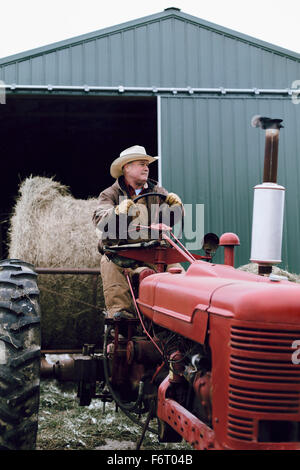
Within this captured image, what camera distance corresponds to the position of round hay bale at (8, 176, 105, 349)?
4.22 metres

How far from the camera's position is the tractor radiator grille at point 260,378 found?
73.5 inches

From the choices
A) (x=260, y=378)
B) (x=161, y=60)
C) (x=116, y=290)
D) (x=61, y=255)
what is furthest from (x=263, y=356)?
(x=161, y=60)

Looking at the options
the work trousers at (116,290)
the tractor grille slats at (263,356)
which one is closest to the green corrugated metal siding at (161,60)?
the work trousers at (116,290)

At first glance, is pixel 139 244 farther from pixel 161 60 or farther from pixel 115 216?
pixel 161 60

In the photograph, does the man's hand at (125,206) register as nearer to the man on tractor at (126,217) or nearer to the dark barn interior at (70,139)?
the man on tractor at (126,217)

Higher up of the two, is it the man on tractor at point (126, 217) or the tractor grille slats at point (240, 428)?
the man on tractor at point (126, 217)

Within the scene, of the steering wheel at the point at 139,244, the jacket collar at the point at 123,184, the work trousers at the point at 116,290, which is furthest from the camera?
the jacket collar at the point at 123,184

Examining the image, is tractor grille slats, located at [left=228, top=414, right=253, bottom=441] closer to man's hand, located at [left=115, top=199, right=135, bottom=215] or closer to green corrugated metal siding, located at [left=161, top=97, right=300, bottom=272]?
man's hand, located at [left=115, top=199, right=135, bottom=215]

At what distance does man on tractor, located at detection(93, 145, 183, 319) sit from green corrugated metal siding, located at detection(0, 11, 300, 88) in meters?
4.01

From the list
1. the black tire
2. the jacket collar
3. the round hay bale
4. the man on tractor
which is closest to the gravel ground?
the round hay bale

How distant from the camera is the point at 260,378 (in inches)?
73.6

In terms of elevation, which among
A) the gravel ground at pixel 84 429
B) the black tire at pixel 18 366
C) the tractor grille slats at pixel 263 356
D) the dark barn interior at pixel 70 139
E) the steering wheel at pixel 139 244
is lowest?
the gravel ground at pixel 84 429

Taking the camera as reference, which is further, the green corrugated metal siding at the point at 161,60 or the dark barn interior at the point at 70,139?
the dark barn interior at the point at 70,139
